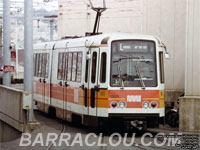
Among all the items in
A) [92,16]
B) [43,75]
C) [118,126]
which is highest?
[92,16]

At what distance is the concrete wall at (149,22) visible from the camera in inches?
915

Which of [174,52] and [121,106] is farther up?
[174,52]

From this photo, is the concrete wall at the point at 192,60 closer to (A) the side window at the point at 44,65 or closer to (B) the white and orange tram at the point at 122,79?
(B) the white and orange tram at the point at 122,79

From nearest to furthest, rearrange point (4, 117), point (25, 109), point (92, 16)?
point (25, 109), point (4, 117), point (92, 16)

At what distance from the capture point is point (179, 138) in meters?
14.3

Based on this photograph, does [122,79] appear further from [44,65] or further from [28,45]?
[44,65]

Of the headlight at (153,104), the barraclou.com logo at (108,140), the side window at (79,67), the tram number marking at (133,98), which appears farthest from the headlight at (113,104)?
the side window at (79,67)

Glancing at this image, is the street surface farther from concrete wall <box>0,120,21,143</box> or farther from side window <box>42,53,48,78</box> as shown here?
side window <box>42,53,48,78</box>

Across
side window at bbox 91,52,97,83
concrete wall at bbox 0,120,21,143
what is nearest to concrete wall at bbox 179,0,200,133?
side window at bbox 91,52,97,83

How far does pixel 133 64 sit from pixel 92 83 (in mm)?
1269

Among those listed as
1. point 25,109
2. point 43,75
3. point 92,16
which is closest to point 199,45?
point 25,109

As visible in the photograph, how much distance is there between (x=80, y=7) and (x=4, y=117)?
1645 cm

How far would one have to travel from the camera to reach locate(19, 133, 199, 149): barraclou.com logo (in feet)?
43.4

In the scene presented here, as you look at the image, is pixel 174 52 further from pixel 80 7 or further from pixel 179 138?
pixel 80 7
